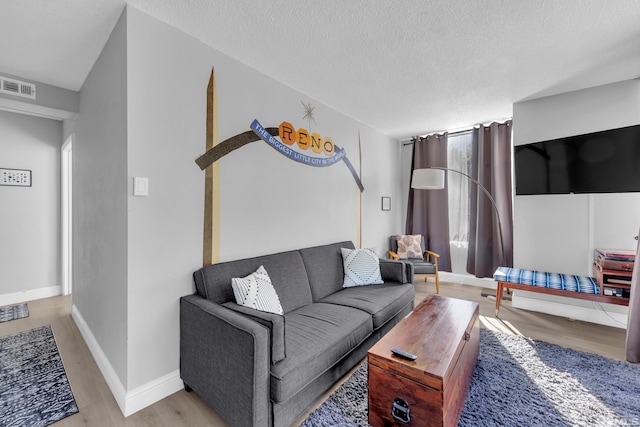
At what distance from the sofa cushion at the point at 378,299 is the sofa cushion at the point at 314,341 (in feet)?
0.37

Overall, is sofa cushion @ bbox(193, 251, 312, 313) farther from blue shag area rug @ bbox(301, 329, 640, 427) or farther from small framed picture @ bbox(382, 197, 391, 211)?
small framed picture @ bbox(382, 197, 391, 211)

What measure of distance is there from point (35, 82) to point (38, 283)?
2.66 metres

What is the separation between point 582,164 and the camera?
2932mm

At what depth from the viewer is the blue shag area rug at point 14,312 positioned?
10.1 feet

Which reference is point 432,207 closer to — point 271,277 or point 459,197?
point 459,197

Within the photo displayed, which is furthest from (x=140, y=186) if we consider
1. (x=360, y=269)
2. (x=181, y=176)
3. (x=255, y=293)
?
(x=360, y=269)

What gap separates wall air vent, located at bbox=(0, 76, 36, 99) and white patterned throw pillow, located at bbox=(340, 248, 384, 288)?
3.32 meters

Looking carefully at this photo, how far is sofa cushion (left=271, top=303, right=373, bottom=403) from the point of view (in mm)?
1475

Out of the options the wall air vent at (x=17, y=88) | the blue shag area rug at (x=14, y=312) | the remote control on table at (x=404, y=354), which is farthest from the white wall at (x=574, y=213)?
the blue shag area rug at (x=14, y=312)

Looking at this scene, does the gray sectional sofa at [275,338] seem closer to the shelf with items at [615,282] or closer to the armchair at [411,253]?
the armchair at [411,253]

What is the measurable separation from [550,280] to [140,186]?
3855 millimetres

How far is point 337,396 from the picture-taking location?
182 centimetres

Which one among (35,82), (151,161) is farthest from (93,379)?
(35,82)

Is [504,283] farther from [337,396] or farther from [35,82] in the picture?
[35,82]
